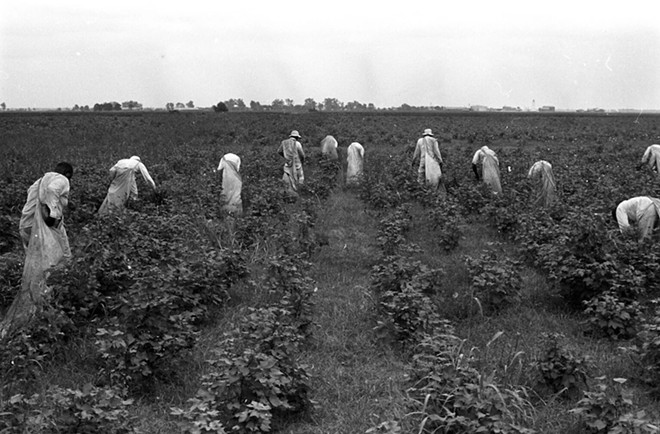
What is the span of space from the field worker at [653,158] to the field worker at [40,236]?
1054 centimetres

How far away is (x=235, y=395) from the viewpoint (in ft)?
13.0

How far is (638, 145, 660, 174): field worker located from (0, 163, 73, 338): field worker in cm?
1054

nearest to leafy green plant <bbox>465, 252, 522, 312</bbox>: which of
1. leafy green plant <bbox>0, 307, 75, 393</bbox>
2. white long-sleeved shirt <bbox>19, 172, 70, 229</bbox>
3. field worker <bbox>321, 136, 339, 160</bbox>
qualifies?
leafy green plant <bbox>0, 307, 75, 393</bbox>

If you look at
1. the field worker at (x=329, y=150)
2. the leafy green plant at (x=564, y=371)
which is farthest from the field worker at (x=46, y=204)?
the field worker at (x=329, y=150)

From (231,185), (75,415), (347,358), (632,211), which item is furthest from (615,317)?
(231,185)

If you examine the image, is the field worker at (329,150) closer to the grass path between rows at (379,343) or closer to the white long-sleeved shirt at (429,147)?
the white long-sleeved shirt at (429,147)

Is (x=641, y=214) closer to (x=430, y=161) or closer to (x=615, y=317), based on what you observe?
(x=615, y=317)

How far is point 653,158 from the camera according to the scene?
39.9 ft

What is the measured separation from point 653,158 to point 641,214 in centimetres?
566

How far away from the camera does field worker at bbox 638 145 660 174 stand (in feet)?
39.4

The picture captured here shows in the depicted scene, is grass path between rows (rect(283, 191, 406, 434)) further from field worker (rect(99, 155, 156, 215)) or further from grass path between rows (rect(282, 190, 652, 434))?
field worker (rect(99, 155, 156, 215))

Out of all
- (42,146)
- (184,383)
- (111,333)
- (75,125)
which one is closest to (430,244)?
(184,383)

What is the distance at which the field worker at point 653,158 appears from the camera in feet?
39.4

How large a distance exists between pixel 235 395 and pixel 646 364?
3.02 m
